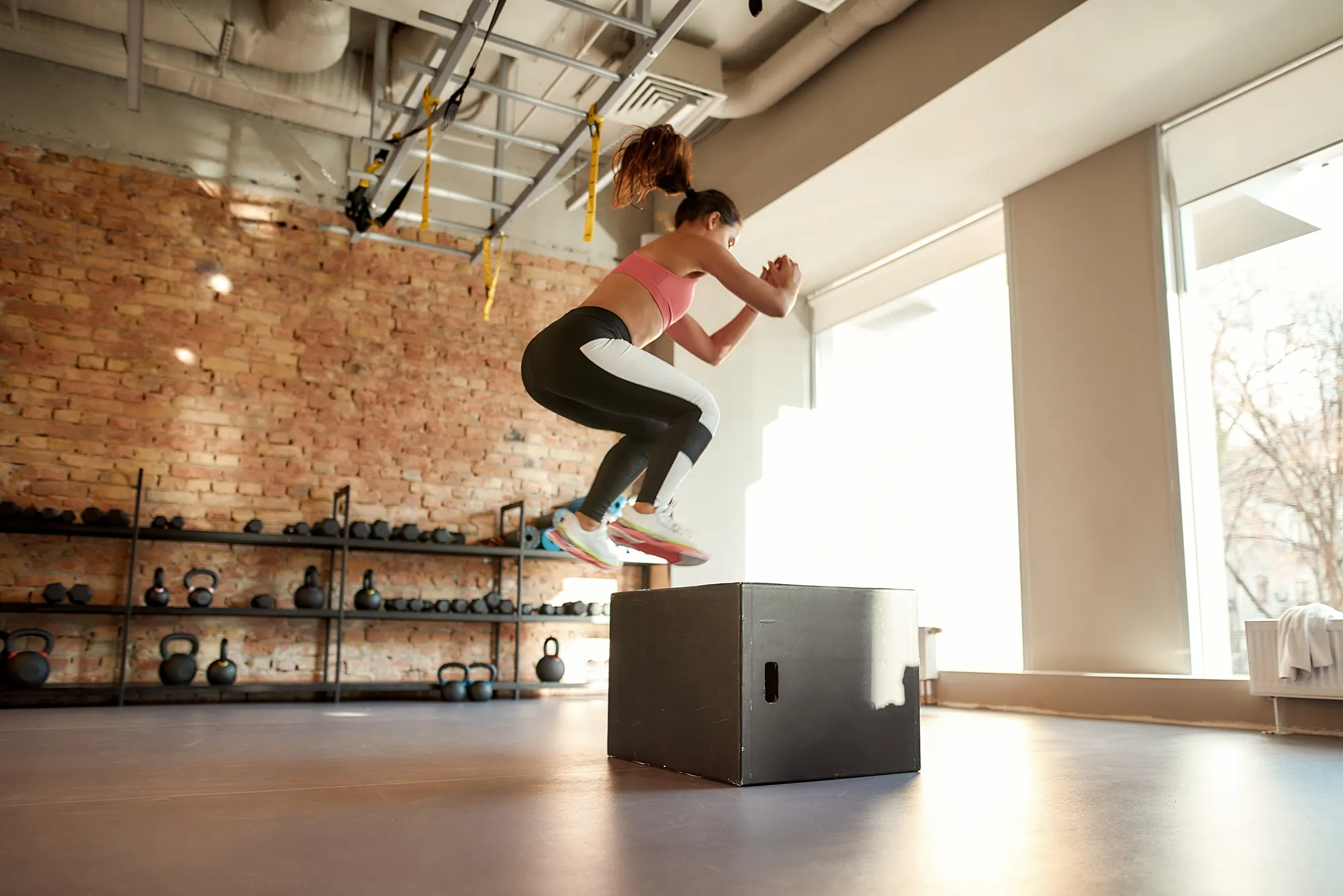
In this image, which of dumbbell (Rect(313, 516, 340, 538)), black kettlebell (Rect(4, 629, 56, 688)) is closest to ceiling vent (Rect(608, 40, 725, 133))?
dumbbell (Rect(313, 516, 340, 538))

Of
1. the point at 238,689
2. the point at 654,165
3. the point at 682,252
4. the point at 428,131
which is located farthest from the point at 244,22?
the point at 682,252

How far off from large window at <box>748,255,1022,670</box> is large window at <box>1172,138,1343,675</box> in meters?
1.28

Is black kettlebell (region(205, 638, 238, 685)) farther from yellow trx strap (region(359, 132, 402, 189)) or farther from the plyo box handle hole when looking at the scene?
the plyo box handle hole

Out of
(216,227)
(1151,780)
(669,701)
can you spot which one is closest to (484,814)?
(669,701)

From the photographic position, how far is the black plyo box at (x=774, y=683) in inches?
93.4

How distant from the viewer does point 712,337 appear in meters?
3.00

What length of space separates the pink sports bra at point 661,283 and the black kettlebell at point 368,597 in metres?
4.36

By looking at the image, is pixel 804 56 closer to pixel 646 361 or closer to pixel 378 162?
pixel 378 162

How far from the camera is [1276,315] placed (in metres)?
4.90

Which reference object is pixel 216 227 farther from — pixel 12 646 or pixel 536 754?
pixel 536 754

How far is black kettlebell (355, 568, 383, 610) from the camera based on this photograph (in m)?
6.29

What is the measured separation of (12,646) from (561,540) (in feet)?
15.5

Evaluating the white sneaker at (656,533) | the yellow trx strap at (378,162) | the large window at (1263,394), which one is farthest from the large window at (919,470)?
the yellow trx strap at (378,162)

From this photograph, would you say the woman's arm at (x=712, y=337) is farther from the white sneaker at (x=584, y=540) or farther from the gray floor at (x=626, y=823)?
the gray floor at (x=626, y=823)
